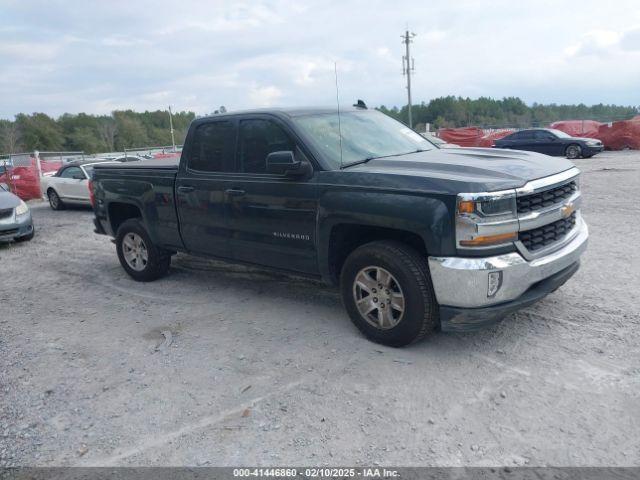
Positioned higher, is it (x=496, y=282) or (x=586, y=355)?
(x=496, y=282)

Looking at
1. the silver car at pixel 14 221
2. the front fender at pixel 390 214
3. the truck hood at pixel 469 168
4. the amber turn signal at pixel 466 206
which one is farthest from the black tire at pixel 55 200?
the amber turn signal at pixel 466 206

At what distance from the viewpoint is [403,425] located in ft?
10.7

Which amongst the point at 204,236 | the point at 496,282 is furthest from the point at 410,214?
the point at 204,236

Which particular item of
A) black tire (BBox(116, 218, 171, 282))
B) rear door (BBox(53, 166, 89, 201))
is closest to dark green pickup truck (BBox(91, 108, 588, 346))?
black tire (BBox(116, 218, 171, 282))

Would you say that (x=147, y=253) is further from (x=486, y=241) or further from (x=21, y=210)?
(x=21, y=210)

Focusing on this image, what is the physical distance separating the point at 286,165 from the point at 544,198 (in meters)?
2.05

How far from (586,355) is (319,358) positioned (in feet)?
6.56

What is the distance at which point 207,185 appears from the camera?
5.45 m

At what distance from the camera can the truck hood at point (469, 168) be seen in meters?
3.74

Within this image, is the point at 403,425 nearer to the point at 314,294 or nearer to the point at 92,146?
the point at 314,294

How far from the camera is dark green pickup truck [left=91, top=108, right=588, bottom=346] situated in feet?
12.3

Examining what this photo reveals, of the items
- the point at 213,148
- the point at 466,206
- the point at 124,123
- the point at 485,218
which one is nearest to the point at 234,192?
the point at 213,148

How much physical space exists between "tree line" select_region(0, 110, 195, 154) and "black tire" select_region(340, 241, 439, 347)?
74.5 metres

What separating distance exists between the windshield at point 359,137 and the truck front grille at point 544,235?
1522 millimetres
